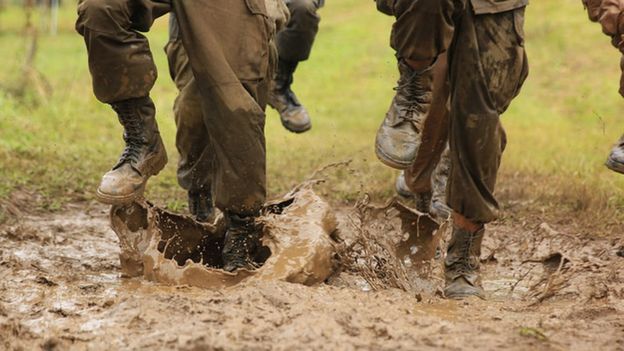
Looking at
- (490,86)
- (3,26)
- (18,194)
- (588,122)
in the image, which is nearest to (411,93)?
(490,86)

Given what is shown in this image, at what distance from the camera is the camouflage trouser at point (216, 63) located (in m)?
5.16

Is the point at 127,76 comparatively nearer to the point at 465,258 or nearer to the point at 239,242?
the point at 239,242

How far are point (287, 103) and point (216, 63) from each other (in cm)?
357

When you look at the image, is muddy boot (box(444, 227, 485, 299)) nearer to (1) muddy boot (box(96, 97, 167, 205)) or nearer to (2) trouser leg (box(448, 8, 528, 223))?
(2) trouser leg (box(448, 8, 528, 223))

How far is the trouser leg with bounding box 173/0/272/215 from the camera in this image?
17.2 feet

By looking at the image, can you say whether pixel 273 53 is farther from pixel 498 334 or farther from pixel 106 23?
pixel 498 334

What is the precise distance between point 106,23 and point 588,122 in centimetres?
837

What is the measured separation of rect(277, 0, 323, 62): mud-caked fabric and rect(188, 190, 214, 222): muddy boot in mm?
1963

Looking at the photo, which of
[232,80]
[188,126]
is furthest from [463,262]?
[188,126]

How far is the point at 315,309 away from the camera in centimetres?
446

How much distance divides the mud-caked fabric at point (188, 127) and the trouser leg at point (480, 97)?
163 centimetres

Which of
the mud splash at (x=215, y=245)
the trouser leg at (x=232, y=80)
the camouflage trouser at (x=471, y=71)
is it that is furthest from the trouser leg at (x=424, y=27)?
the mud splash at (x=215, y=245)

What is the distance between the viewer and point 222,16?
5.27m

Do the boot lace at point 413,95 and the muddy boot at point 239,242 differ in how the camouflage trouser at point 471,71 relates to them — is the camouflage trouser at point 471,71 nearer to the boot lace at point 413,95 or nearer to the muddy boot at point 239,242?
the boot lace at point 413,95
